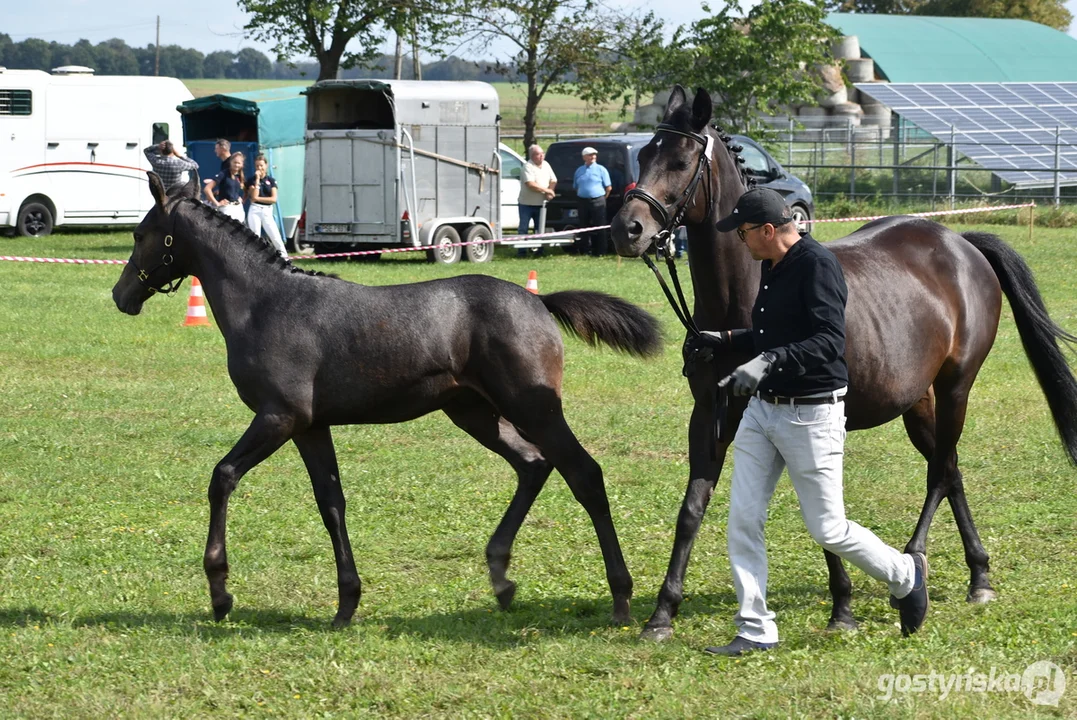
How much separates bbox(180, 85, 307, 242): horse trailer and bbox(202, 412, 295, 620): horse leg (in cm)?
1877

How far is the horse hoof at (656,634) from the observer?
18.9 feet

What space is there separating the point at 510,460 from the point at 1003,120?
34.0m

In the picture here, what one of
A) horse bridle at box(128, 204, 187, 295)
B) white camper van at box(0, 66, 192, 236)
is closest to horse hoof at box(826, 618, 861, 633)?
horse bridle at box(128, 204, 187, 295)

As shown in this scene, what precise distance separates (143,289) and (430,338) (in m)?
1.65

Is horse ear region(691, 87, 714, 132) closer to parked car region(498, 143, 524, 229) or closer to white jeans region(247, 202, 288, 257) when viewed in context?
white jeans region(247, 202, 288, 257)

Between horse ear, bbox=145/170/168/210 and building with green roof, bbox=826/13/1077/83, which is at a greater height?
building with green roof, bbox=826/13/1077/83

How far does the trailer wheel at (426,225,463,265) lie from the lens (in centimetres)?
2197

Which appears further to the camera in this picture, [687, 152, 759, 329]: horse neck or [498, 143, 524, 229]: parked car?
[498, 143, 524, 229]: parked car

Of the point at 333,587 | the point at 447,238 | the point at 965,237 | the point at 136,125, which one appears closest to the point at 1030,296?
the point at 965,237

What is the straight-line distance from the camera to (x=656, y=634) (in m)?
5.77

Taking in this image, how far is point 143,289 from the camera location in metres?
6.60

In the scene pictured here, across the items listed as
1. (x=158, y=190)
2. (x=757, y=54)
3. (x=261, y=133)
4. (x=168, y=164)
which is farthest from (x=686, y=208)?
(x=757, y=54)

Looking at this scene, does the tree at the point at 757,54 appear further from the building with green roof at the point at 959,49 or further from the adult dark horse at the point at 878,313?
the adult dark horse at the point at 878,313

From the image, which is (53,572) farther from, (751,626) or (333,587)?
(751,626)
